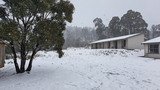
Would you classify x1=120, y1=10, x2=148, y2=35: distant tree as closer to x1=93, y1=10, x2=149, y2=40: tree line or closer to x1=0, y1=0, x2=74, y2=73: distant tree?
x1=93, y1=10, x2=149, y2=40: tree line

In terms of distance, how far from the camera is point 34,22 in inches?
651

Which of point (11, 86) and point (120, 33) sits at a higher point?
point (120, 33)

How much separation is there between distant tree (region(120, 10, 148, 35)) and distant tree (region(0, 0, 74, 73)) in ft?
197

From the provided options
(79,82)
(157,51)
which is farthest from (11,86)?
(157,51)

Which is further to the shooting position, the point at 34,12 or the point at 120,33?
the point at 120,33

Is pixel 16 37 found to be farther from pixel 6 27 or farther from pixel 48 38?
pixel 48 38

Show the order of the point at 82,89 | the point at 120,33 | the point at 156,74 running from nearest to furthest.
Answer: the point at 82,89 → the point at 156,74 → the point at 120,33

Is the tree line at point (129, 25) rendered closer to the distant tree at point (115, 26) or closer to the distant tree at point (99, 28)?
the distant tree at point (115, 26)

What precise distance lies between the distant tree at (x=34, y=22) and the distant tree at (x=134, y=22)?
60.2 meters

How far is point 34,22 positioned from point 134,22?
206ft

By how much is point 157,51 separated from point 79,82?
23.4 metres

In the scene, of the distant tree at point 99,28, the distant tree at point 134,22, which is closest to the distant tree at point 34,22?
the distant tree at point 134,22

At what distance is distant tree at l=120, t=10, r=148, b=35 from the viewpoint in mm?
74562

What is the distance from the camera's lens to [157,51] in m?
35.1
